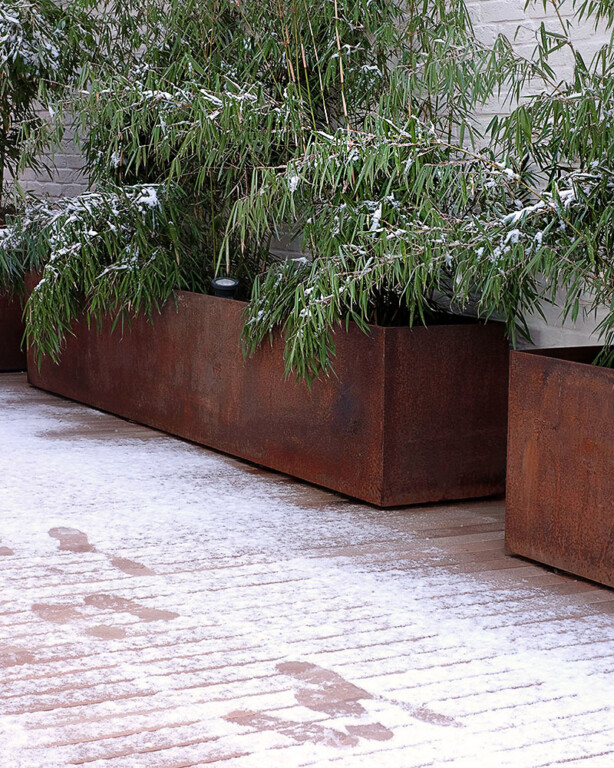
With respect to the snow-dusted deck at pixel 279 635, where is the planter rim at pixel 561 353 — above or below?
above

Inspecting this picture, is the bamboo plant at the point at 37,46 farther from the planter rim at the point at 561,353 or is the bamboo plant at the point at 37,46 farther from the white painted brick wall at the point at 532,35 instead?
the planter rim at the point at 561,353

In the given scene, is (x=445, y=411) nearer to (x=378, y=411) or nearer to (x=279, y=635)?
(x=378, y=411)

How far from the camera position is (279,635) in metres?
2.10

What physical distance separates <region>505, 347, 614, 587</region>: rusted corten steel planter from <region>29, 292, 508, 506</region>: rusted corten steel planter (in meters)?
0.43

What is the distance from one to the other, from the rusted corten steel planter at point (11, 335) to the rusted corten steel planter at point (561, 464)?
3.04 m

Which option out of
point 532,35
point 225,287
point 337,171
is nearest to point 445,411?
point 337,171

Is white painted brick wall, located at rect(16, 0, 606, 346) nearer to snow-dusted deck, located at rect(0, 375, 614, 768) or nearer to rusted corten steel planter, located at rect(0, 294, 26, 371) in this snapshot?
snow-dusted deck, located at rect(0, 375, 614, 768)

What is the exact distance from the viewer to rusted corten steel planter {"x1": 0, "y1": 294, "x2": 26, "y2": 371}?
5.02 metres

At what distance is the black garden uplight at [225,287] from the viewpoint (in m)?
3.59

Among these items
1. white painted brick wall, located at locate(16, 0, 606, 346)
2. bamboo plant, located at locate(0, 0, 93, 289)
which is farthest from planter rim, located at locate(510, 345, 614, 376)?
bamboo plant, located at locate(0, 0, 93, 289)

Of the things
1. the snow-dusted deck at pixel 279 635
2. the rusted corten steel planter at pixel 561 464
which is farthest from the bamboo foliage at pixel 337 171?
the snow-dusted deck at pixel 279 635

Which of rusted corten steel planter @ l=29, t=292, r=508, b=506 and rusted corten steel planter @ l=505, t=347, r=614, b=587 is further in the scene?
rusted corten steel planter @ l=29, t=292, r=508, b=506

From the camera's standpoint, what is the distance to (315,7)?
3209mm

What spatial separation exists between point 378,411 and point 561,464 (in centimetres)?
65
